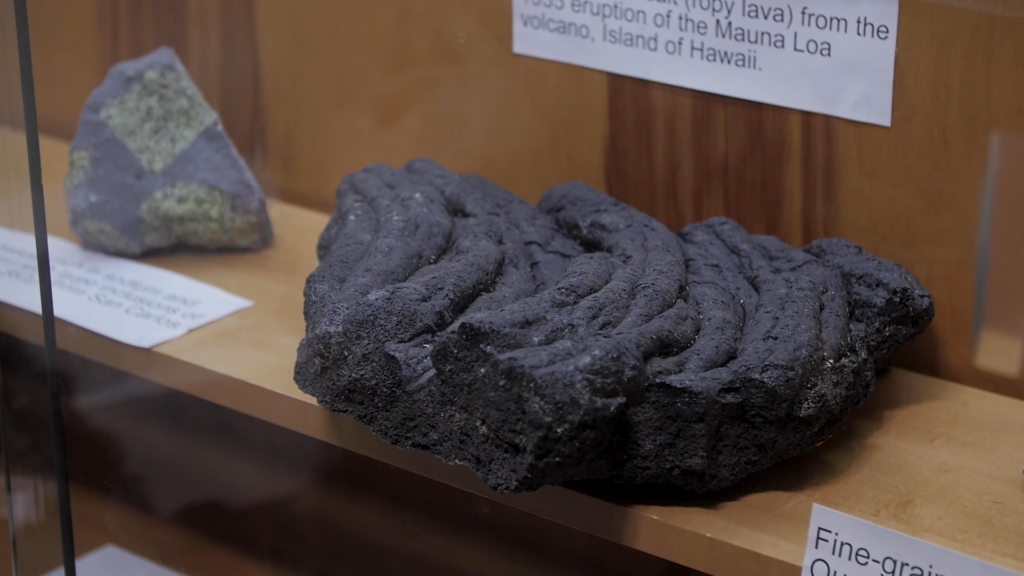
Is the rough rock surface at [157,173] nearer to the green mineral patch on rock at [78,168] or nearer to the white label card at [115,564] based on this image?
the green mineral patch on rock at [78,168]

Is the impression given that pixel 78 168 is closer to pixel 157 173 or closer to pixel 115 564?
pixel 157 173

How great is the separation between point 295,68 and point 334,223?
39 cm

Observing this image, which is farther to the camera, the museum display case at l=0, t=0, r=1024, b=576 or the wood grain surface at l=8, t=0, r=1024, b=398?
the wood grain surface at l=8, t=0, r=1024, b=398

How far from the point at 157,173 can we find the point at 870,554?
0.97 m

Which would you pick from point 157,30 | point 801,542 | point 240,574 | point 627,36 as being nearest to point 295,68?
point 157,30

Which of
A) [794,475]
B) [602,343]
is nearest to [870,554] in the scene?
[794,475]

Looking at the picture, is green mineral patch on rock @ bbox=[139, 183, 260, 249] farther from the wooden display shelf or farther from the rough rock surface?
the wooden display shelf

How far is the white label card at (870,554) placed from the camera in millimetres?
728

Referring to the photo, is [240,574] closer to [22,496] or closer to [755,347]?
[22,496]

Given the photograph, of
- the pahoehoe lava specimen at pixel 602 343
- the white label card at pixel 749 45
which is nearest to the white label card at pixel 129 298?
the pahoehoe lava specimen at pixel 602 343

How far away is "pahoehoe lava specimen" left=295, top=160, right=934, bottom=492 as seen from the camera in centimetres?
75

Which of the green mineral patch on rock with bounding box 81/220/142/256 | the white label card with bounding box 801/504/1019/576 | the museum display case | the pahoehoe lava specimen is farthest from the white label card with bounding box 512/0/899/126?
the green mineral patch on rock with bounding box 81/220/142/256

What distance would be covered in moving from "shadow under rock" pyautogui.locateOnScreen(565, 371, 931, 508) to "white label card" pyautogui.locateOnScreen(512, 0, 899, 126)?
0.29 m

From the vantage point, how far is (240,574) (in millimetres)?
1083
